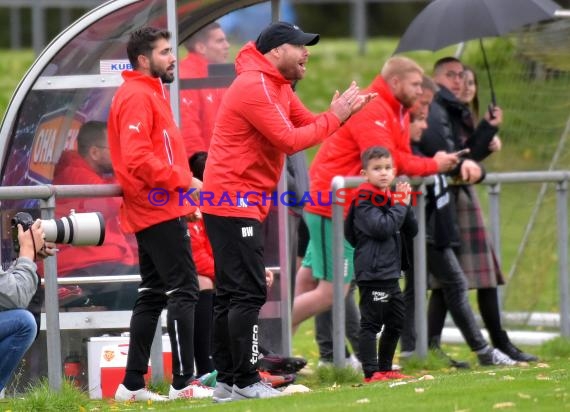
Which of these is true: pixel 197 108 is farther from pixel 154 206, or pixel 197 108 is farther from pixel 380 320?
pixel 380 320

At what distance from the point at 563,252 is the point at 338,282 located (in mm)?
2453

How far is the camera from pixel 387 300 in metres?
9.85

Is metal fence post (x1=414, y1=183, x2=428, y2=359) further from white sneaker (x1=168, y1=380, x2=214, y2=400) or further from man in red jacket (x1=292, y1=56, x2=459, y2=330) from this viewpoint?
white sneaker (x1=168, y1=380, x2=214, y2=400)

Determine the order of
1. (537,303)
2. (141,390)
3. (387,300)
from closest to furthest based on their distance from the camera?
(141,390) → (387,300) → (537,303)

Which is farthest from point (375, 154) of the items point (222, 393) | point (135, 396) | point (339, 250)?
point (135, 396)

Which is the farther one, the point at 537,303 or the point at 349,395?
the point at 537,303

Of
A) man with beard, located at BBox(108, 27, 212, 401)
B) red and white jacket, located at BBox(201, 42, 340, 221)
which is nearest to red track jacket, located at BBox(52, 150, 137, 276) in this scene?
man with beard, located at BBox(108, 27, 212, 401)

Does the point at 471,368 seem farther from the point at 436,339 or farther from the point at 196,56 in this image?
the point at 196,56

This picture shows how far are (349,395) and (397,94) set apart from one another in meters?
2.89

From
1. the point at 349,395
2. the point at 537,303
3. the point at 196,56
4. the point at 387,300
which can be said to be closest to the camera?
the point at 349,395

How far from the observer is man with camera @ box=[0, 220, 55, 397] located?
8.01m

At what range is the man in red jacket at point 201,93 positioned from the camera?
10492mm

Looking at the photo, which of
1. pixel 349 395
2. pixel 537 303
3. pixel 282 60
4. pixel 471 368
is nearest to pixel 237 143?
Result: pixel 282 60

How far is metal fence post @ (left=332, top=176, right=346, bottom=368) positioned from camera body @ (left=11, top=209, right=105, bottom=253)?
7.38 feet
